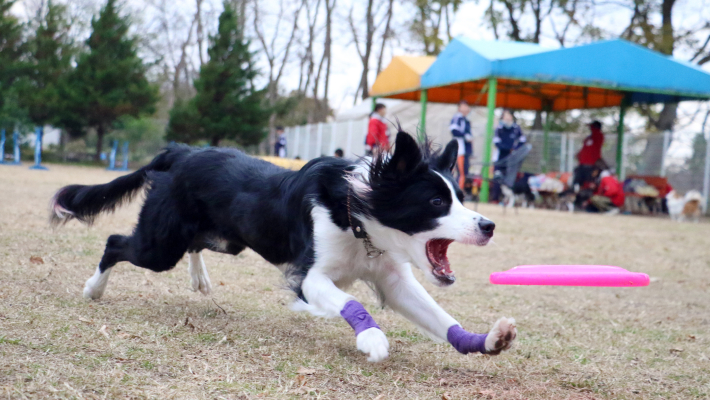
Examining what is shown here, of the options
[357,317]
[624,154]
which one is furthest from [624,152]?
[357,317]

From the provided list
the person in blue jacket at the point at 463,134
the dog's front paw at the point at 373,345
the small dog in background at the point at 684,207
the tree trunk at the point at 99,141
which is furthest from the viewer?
the tree trunk at the point at 99,141

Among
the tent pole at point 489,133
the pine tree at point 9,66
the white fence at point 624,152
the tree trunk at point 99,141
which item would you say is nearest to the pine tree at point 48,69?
the pine tree at point 9,66

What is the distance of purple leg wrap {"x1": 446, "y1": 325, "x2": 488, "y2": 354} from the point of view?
2949 mm

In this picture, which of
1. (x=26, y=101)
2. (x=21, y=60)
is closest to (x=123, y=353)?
(x=26, y=101)

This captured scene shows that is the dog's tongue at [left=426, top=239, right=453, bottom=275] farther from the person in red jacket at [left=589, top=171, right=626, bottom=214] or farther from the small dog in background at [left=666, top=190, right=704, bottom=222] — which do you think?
the person in red jacket at [left=589, top=171, right=626, bottom=214]

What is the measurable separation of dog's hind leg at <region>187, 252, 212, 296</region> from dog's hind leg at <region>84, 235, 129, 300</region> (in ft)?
1.61

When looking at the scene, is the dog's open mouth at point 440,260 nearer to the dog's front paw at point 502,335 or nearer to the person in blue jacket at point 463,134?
the dog's front paw at point 502,335

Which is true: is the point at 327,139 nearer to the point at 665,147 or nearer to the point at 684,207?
the point at 665,147

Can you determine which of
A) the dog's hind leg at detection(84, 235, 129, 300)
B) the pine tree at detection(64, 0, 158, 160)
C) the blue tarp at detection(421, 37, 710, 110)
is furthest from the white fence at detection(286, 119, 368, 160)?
the dog's hind leg at detection(84, 235, 129, 300)

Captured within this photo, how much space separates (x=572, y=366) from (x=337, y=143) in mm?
21298

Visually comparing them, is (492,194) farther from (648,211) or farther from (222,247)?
(222,247)

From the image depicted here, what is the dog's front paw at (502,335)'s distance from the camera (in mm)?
2787

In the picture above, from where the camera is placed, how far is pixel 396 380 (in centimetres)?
282

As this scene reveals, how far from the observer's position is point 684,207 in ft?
52.5
